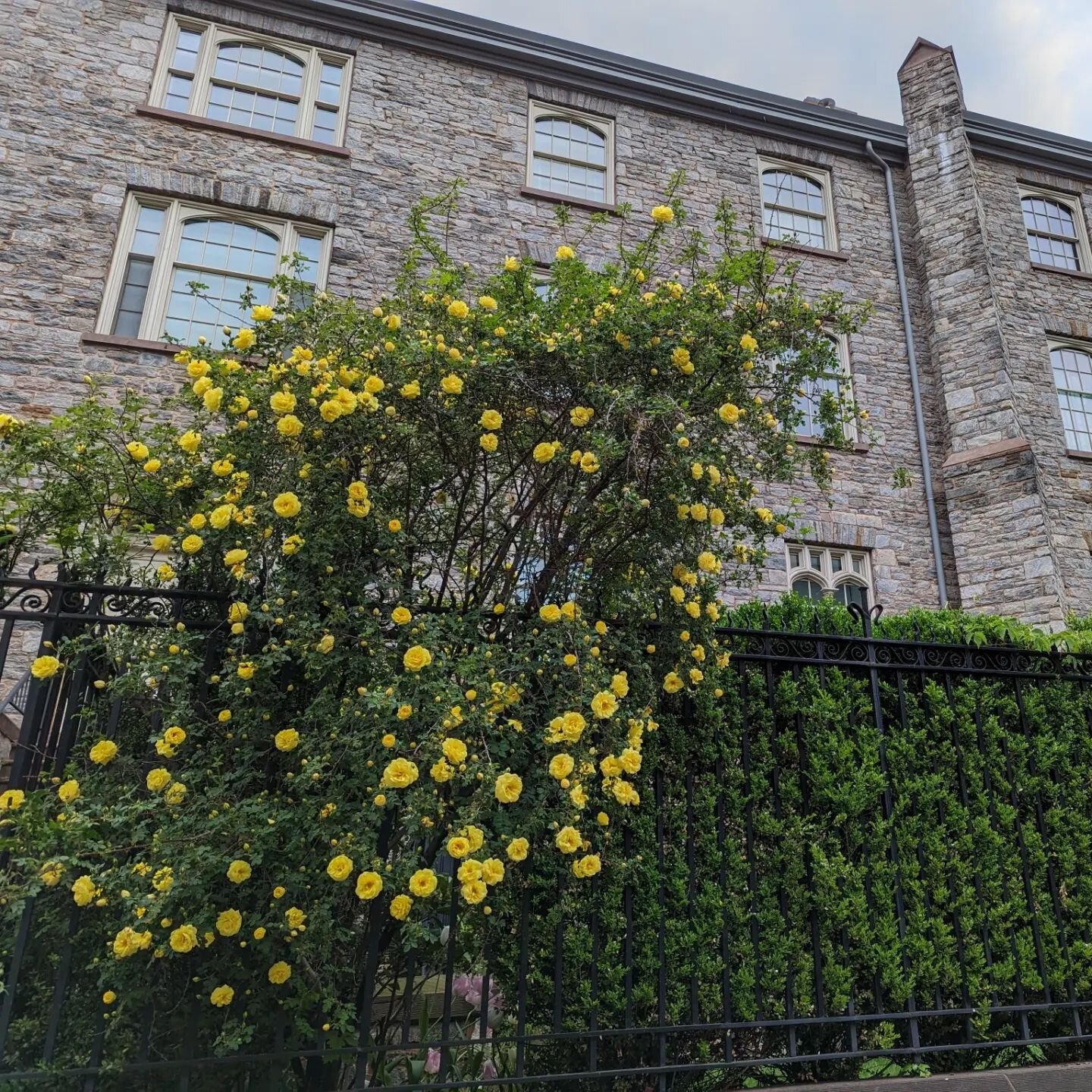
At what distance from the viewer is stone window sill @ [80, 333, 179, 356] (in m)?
8.48

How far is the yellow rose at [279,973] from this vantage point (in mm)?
2719

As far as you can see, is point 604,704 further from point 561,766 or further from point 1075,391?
point 1075,391

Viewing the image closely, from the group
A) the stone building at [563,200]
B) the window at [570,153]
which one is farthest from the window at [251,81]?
the window at [570,153]

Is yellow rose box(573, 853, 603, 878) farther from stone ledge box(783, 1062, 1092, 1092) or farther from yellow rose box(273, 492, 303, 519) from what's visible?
yellow rose box(273, 492, 303, 519)

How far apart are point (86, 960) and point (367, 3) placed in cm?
1272

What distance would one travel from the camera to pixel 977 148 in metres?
13.5

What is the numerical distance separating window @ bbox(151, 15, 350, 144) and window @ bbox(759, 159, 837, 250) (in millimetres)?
6955

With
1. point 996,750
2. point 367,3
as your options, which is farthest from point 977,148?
point 996,750

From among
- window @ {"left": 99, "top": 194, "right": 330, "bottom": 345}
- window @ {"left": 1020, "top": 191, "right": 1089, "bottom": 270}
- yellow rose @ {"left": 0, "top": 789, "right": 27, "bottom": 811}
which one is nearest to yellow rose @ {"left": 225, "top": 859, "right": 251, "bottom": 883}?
yellow rose @ {"left": 0, "top": 789, "right": 27, "bottom": 811}

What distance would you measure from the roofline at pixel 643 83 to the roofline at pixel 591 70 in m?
0.01

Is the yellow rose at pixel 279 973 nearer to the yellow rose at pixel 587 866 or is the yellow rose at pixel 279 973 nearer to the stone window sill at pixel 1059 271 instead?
the yellow rose at pixel 587 866

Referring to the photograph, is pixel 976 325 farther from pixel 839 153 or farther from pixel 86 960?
pixel 86 960

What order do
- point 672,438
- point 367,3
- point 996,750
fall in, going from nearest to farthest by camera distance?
Answer: point 672,438
point 996,750
point 367,3

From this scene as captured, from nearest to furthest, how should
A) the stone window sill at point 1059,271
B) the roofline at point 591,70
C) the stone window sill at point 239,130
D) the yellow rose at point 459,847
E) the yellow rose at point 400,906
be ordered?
the yellow rose at point 459,847
the yellow rose at point 400,906
the stone window sill at point 239,130
the roofline at point 591,70
the stone window sill at point 1059,271
